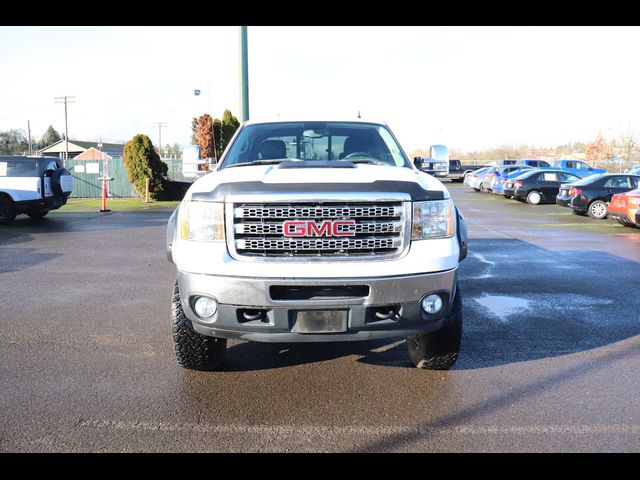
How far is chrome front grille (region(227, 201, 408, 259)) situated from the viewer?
376cm

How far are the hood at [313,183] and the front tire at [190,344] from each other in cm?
84

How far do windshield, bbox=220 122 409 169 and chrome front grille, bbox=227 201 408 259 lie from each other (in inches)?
59.4

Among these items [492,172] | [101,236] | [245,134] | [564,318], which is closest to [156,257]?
[101,236]

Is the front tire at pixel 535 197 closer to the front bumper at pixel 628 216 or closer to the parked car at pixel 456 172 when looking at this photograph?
the front bumper at pixel 628 216

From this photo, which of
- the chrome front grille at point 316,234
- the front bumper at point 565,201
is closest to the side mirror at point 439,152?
the chrome front grille at point 316,234

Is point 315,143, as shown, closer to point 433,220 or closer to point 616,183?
point 433,220

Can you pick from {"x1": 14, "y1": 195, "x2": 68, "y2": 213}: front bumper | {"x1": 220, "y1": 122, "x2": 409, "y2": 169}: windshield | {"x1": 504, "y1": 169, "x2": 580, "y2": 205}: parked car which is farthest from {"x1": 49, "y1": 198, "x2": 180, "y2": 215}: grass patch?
{"x1": 220, "y1": 122, "x2": 409, "y2": 169}: windshield

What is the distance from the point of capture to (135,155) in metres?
22.8

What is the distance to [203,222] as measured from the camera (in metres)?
3.86

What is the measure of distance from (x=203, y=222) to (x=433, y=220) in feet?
5.12

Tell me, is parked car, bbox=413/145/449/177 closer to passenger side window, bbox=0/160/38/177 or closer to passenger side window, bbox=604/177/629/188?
passenger side window, bbox=0/160/38/177

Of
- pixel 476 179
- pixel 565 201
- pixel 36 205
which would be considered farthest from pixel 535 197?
pixel 36 205

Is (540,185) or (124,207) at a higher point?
(540,185)

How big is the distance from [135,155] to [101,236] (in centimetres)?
1063
